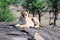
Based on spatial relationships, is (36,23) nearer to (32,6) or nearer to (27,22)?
(27,22)

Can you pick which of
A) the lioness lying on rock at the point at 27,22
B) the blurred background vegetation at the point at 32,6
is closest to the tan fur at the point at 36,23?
the lioness lying on rock at the point at 27,22

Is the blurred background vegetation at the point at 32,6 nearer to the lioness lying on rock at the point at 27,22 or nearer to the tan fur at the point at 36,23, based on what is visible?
the lioness lying on rock at the point at 27,22

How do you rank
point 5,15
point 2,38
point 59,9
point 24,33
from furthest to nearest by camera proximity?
point 59,9, point 5,15, point 24,33, point 2,38

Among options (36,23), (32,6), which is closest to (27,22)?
(36,23)

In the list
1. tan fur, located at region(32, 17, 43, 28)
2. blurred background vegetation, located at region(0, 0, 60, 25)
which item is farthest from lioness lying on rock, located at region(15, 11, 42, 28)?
blurred background vegetation, located at region(0, 0, 60, 25)

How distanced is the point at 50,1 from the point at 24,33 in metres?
16.8

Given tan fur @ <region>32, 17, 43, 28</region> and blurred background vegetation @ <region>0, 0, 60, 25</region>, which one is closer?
tan fur @ <region>32, 17, 43, 28</region>

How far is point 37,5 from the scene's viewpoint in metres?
24.6

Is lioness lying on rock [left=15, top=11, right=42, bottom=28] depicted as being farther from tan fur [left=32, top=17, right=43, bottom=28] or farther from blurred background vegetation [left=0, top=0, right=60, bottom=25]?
blurred background vegetation [left=0, top=0, right=60, bottom=25]

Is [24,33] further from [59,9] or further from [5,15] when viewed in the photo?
[59,9]

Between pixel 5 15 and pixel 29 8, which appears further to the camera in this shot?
pixel 29 8

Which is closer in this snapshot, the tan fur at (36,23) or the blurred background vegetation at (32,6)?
the tan fur at (36,23)

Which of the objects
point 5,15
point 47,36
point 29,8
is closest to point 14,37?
point 47,36

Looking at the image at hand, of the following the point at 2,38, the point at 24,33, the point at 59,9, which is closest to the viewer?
the point at 2,38
